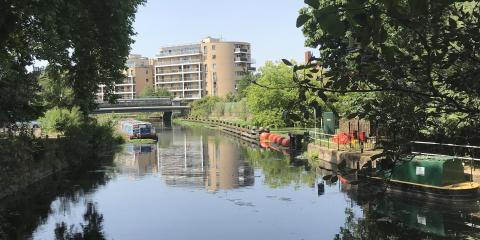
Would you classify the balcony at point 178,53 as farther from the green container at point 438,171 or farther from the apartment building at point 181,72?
the green container at point 438,171

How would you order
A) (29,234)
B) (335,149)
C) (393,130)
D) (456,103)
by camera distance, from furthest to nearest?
(335,149), (29,234), (393,130), (456,103)

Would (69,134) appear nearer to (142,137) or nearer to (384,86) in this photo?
(142,137)

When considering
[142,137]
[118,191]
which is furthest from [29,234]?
[142,137]

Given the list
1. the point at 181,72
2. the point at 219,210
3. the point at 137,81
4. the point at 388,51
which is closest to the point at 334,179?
the point at 388,51

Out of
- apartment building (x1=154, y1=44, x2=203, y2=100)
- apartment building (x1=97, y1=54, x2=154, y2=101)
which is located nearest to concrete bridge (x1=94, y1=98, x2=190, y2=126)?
apartment building (x1=154, y1=44, x2=203, y2=100)

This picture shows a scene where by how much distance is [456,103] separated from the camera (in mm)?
3410

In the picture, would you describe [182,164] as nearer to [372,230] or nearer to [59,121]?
[59,121]

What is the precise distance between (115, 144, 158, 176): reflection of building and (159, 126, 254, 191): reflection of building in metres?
0.85

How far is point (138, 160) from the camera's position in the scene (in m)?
45.7

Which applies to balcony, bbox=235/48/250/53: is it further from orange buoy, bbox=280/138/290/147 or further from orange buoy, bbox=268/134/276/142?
orange buoy, bbox=280/138/290/147

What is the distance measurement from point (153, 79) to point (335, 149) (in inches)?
5758

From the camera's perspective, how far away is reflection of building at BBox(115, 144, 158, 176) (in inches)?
1538

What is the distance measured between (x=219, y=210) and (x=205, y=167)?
16.5 metres

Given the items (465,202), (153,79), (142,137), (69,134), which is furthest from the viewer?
(153,79)
